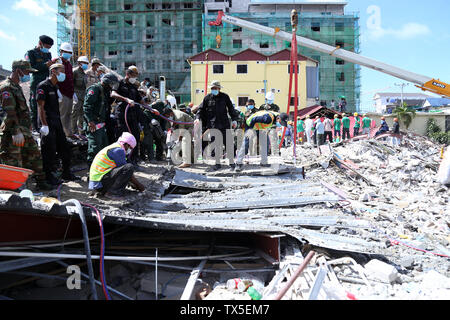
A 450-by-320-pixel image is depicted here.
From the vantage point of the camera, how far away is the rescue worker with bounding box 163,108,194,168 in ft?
25.1

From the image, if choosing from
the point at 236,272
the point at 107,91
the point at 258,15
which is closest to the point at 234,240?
the point at 236,272

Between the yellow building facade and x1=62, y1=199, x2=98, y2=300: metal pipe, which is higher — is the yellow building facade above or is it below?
above

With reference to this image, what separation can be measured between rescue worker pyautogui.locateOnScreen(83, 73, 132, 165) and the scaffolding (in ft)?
119

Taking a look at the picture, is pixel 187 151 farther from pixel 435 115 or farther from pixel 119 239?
pixel 435 115

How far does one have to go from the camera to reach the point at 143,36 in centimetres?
4438

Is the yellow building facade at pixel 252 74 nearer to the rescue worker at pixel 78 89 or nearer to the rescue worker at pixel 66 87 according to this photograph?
the rescue worker at pixel 78 89

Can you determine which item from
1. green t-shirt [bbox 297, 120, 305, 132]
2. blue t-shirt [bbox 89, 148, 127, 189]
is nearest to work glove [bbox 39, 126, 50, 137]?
blue t-shirt [bbox 89, 148, 127, 189]

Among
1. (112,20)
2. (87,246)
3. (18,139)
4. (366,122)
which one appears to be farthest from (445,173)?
(112,20)

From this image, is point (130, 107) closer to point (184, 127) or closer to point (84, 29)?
point (184, 127)

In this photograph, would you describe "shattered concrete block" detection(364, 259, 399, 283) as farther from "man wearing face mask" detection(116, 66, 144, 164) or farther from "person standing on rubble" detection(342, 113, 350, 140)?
"person standing on rubble" detection(342, 113, 350, 140)

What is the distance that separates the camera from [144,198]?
15.4 feet

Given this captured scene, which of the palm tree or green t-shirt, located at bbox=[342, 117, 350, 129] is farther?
the palm tree

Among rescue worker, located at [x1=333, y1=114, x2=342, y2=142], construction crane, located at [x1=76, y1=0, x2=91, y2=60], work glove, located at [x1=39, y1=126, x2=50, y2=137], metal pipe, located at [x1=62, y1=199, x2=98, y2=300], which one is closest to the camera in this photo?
metal pipe, located at [x1=62, y1=199, x2=98, y2=300]

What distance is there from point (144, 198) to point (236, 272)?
2.12 meters
